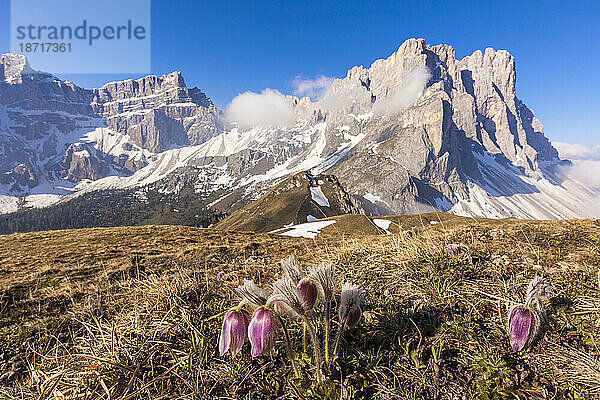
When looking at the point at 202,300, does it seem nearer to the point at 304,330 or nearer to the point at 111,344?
the point at 111,344

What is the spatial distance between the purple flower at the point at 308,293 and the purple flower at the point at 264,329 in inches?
8.1

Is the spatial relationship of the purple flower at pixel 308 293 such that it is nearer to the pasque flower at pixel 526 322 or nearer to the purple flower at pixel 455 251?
the pasque flower at pixel 526 322

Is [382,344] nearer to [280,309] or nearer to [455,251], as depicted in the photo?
[280,309]

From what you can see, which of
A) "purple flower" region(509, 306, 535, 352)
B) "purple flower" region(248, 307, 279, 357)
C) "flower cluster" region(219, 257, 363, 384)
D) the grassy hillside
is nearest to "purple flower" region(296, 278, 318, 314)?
"flower cluster" region(219, 257, 363, 384)

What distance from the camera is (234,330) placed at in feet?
5.77

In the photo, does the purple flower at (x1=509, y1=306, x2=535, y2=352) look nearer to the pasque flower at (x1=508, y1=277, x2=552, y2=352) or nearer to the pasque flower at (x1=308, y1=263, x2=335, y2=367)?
the pasque flower at (x1=508, y1=277, x2=552, y2=352)

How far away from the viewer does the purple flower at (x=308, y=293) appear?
68.3 inches

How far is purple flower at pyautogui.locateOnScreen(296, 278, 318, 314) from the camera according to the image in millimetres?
1734

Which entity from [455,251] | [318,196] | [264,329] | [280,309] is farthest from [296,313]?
[318,196]

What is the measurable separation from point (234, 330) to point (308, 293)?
528 mm

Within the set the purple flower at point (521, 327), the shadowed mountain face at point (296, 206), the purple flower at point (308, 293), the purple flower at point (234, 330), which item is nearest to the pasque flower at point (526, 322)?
the purple flower at point (521, 327)

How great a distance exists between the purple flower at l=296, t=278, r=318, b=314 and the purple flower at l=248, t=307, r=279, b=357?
206 mm

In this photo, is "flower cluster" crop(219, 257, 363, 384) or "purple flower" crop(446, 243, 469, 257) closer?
"flower cluster" crop(219, 257, 363, 384)

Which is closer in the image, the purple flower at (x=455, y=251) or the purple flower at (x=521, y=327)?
the purple flower at (x=521, y=327)
